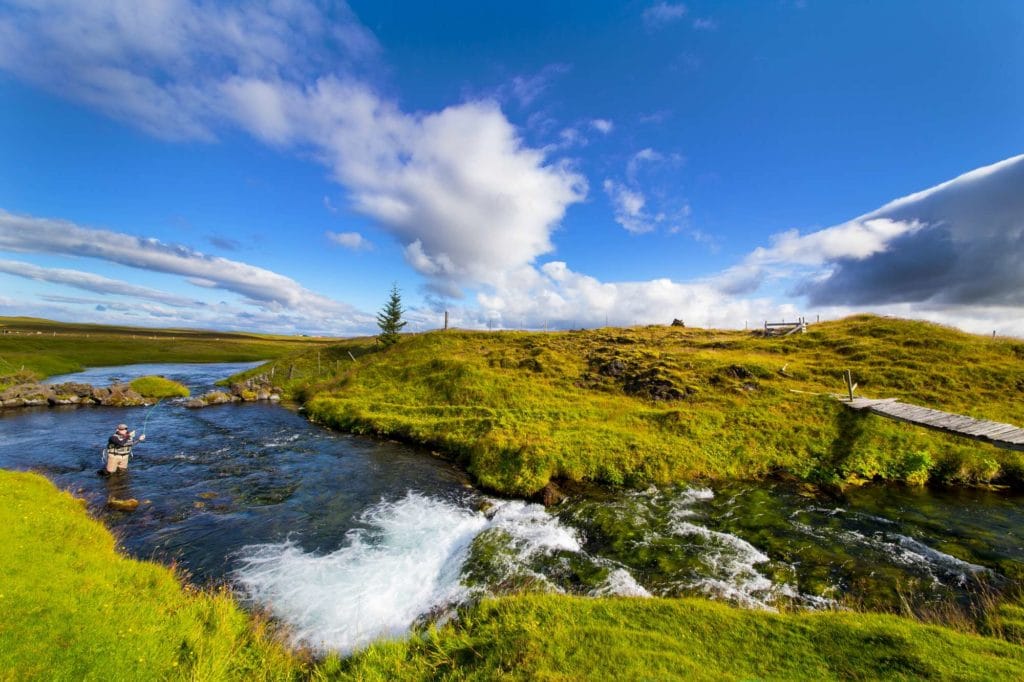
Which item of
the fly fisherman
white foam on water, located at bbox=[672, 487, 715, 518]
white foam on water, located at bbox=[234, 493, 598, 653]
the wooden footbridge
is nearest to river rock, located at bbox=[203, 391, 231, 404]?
the fly fisherman

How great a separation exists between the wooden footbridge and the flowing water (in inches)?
152

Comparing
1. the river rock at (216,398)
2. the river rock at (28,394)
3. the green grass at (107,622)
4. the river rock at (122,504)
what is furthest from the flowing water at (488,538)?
the river rock at (28,394)

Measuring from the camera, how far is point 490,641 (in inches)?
374

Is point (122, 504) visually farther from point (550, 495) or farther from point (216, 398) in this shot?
point (216, 398)

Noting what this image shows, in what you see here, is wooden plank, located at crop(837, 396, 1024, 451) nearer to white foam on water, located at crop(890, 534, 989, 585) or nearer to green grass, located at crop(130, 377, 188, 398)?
white foam on water, located at crop(890, 534, 989, 585)

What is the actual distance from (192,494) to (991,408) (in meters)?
54.8

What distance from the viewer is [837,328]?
198ft

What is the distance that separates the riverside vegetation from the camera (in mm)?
8500

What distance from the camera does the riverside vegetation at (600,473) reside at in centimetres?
850

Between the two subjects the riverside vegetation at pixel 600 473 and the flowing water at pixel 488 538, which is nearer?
the riverside vegetation at pixel 600 473

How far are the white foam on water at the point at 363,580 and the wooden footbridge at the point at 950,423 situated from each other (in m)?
23.8

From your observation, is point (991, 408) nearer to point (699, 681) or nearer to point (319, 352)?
point (699, 681)

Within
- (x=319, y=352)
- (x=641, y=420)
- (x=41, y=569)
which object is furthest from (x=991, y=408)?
(x=319, y=352)

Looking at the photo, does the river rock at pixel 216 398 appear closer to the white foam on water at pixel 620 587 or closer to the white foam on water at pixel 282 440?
the white foam on water at pixel 282 440
